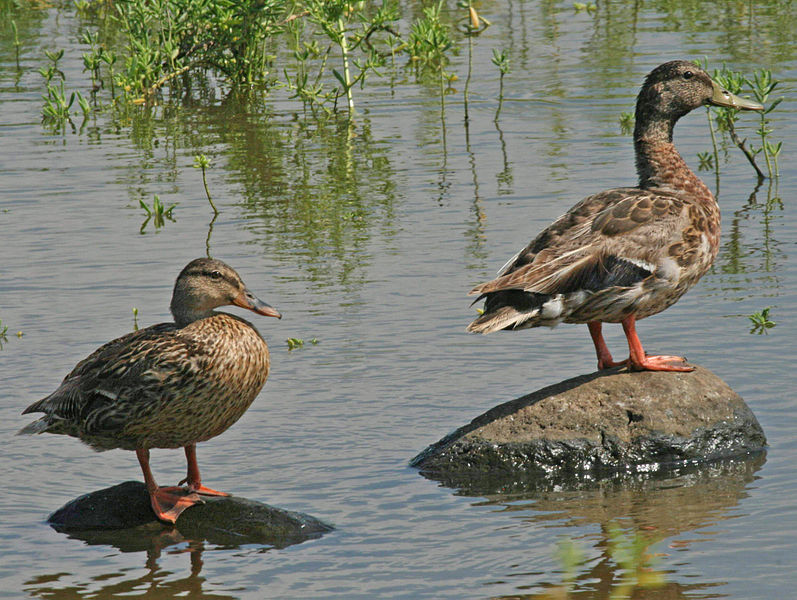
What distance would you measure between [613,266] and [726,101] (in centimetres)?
197

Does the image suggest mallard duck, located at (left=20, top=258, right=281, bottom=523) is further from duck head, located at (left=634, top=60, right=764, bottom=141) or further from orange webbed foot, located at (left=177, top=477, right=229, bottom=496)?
duck head, located at (left=634, top=60, right=764, bottom=141)

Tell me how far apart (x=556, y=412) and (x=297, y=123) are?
8988 mm

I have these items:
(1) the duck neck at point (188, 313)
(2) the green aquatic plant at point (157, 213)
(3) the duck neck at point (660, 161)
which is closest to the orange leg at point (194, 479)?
(1) the duck neck at point (188, 313)

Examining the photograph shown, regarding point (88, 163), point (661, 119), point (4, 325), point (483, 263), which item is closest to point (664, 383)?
point (661, 119)

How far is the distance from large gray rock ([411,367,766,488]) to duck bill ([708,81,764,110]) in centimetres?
204

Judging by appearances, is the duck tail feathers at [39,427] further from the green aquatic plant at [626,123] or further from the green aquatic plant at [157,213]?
the green aquatic plant at [626,123]

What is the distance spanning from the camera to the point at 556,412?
693cm

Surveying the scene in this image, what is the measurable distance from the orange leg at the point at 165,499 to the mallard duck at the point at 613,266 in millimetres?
1653

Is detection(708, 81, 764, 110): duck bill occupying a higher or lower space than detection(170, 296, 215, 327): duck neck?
higher

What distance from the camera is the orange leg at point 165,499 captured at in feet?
20.9

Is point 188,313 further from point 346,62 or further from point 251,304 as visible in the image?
point 346,62

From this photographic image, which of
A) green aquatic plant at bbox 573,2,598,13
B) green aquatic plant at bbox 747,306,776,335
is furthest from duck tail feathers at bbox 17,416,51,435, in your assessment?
green aquatic plant at bbox 573,2,598,13

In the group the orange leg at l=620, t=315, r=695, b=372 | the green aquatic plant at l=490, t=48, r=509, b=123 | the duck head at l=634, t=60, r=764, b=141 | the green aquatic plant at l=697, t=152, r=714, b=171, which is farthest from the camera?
the green aquatic plant at l=490, t=48, r=509, b=123

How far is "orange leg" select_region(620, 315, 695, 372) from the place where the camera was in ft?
23.5
